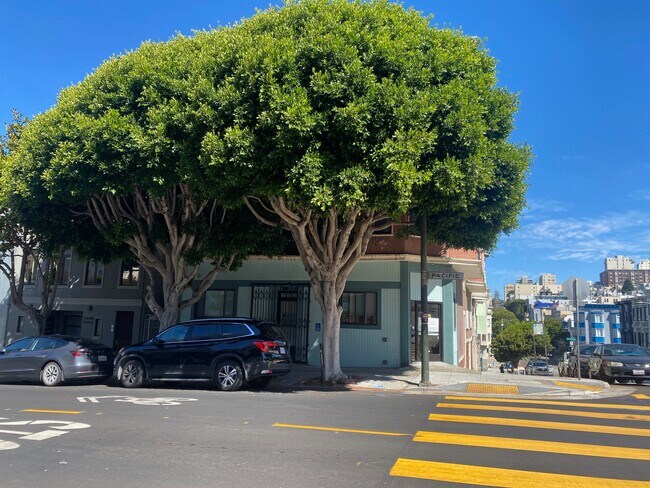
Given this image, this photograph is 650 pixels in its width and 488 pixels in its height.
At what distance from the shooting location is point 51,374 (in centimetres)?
1409

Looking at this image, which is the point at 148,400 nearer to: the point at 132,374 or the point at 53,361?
the point at 132,374

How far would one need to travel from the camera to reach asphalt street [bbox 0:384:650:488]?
17.5ft

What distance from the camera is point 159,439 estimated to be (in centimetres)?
695

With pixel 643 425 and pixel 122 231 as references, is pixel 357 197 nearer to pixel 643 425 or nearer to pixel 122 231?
pixel 643 425

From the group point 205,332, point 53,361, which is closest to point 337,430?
point 205,332

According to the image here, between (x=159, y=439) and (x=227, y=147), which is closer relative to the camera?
(x=159, y=439)

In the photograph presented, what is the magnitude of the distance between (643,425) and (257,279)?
15.1 m

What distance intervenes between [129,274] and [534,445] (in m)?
23.5

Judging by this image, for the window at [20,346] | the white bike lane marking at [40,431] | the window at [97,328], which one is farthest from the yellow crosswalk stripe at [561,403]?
the window at [97,328]

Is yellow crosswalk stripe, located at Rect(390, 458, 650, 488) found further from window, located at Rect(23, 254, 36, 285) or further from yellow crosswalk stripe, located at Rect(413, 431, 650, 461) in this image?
window, located at Rect(23, 254, 36, 285)

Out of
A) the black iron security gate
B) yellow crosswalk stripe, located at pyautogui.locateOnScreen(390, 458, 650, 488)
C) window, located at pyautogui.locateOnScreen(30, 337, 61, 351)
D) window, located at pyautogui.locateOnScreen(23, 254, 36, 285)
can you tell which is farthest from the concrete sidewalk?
window, located at pyautogui.locateOnScreen(23, 254, 36, 285)

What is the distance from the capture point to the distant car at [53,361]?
46.2ft

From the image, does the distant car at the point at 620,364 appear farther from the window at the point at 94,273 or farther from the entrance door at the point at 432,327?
the window at the point at 94,273

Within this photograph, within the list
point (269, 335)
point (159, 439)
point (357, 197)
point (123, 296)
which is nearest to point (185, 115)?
point (357, 197)
